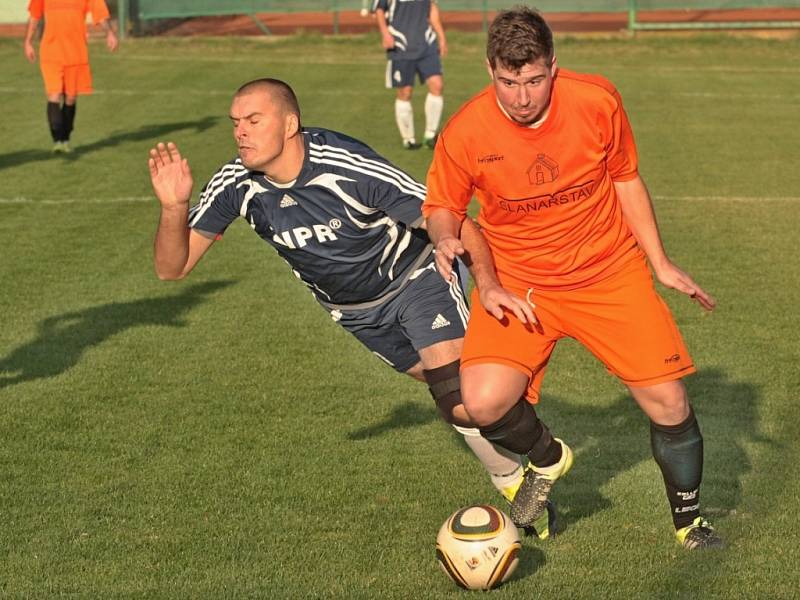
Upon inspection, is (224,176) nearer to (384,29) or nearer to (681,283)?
(681,283)

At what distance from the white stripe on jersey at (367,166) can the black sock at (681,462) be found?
1.60 metres

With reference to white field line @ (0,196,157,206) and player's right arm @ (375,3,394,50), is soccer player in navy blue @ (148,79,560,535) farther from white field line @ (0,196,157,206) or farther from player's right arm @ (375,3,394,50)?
player's right arm @ (375,3,394,50)

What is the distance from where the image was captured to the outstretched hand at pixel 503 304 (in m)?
6.01

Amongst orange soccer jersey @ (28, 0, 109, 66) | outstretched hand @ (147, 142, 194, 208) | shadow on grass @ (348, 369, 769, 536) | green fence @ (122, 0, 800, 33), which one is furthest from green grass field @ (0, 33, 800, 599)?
green fence @ (122, 0, 800, 33)

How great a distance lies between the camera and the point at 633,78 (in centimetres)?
2662

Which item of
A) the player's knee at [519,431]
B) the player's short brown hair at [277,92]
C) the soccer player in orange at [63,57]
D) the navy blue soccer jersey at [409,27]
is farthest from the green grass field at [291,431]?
the navy blue soccer jersey at [409,27]

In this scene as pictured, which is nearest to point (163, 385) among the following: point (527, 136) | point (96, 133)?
point (527, 136)

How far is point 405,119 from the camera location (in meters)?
19.5

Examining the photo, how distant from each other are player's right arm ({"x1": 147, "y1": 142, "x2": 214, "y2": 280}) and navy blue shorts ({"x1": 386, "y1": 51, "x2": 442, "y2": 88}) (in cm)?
1294

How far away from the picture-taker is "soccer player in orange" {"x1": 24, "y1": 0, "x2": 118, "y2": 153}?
18781mm

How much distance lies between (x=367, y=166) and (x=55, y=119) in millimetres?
12773

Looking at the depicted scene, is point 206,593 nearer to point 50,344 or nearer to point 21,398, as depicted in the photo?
point 21,398

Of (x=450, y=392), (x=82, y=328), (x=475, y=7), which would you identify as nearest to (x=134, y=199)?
(x=82, y=328)

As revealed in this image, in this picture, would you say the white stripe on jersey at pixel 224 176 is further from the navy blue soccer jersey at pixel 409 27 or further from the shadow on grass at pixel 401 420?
the navy blue soccer jersey at pixel 409 27
